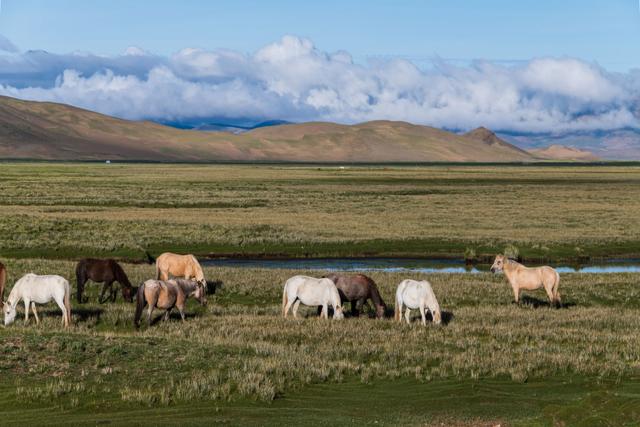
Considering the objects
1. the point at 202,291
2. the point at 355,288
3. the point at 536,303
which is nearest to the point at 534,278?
the point at 536,303

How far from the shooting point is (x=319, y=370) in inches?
571

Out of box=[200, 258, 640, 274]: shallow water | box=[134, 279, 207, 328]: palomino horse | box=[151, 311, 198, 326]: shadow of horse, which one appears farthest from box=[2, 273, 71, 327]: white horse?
box=[200, 258, 640, 274]: shallow water

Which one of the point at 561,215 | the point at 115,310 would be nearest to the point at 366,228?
the point at 561,215

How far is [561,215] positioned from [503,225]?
10.3 m

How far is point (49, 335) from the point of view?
1606 centimetres

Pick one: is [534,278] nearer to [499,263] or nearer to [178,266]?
[499,263]

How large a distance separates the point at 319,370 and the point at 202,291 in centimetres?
825

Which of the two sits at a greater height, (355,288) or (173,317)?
(355,288)

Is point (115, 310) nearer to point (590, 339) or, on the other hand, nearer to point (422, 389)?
point (422, 389)

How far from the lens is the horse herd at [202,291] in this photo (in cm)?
1842

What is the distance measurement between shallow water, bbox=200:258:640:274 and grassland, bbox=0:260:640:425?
51.9 feet

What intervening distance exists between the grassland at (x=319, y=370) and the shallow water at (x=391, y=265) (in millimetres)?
15813

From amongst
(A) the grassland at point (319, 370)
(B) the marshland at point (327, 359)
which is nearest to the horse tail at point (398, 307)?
(A) the grassland at point (319, 370)

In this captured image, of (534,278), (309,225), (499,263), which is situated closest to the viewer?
(534,278)
